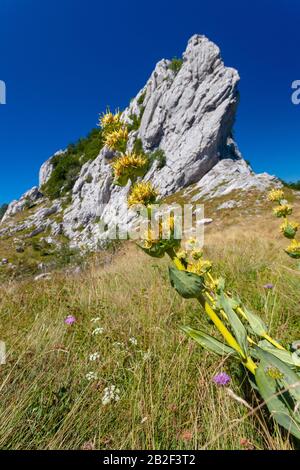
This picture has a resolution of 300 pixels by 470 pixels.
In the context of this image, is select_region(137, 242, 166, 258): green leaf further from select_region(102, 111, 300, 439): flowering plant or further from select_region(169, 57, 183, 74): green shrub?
select_region(169, 57, 183, 74): green shrub

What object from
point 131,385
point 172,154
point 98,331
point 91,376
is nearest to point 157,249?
point 131,385

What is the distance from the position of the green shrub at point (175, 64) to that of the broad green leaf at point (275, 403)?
255 ft

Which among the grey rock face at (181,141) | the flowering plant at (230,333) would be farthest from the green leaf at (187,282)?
the grey rock face at (181,141)

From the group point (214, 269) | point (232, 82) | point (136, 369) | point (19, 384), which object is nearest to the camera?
point (19, 384)

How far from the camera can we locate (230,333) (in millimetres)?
1958

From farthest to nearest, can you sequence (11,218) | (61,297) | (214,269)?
(11,218) < (214,269) < (61,297)

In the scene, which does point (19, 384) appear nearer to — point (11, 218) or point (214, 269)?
point (214, 269)

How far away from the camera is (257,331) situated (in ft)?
6.33

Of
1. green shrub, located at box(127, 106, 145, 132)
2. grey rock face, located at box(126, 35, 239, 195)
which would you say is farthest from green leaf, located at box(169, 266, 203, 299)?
green shrub, located at box(127, 106, 145, 132)

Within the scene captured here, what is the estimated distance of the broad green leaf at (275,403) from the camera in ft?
4.90

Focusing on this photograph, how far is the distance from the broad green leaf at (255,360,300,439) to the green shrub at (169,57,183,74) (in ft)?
255

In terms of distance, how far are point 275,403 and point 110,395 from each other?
3.77 ft
